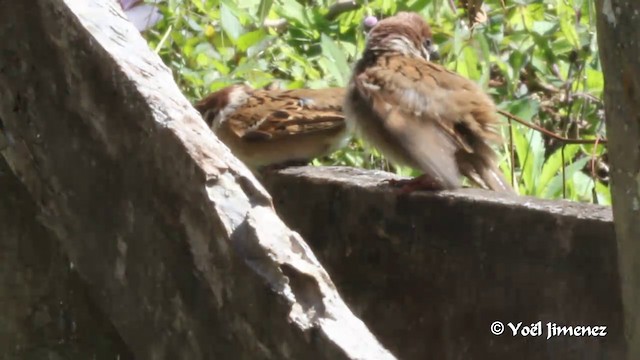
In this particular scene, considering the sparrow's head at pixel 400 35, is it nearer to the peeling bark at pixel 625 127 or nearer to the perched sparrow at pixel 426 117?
the perched sparrow at pixel 426 117

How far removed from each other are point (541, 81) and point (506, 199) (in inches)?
96.7

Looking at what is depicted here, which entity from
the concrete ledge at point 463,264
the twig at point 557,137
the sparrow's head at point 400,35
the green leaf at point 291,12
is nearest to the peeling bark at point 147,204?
the concrete ledge at point 463,264

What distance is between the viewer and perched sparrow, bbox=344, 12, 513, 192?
12.1 feet

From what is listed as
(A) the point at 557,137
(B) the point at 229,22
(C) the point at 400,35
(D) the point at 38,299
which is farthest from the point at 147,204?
(C) the point at 400,35

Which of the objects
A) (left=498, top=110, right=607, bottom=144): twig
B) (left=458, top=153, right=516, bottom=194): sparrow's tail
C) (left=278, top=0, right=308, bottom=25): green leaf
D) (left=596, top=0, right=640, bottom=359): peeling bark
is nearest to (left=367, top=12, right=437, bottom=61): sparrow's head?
(left=278, top=0, right=308, bottom=25): green leaf

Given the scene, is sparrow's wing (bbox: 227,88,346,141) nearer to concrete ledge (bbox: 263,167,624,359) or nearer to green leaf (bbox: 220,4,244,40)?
green leaf (bbox: 220,4,244,40)

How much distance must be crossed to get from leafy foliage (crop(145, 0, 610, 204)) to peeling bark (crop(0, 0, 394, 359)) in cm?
188

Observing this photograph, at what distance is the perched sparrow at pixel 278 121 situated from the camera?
4.85 metres

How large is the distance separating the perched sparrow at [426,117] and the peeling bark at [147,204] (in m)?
1.36

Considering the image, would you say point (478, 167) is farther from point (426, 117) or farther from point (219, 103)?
point (219, 103)

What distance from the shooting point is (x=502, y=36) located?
→ 4.71 meters

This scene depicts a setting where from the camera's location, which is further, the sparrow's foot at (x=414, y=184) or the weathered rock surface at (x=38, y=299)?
the sparrow's foot at (x=414, y=184)

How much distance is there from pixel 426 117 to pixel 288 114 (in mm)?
1236

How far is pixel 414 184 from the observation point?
3078 millimetres
